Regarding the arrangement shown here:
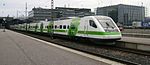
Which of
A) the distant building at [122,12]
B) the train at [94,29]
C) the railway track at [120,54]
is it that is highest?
the distant building at [122,12]

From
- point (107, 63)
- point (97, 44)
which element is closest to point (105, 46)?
point (97, 44)

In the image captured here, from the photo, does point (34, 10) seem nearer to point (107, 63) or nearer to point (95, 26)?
point (95, 26)

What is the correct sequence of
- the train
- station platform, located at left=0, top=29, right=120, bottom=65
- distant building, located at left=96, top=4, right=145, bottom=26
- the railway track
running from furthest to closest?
distant building, located at left=96, top=4, right=145, bottom=26, the train, the railway track, station platform, located at left=0, top=29, right=120, bottom=65

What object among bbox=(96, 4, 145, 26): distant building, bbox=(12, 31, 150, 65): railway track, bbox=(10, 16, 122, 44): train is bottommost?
bbox=(12, 31, 150, 65): railway track

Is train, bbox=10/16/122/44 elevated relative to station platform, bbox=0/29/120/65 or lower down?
elevated

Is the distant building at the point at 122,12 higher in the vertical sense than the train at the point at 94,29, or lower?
higher

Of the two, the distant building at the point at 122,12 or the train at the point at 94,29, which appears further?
the distant building at the point at 122,12

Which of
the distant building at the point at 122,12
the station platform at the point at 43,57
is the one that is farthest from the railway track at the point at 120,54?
the distant building at the point at 122,12

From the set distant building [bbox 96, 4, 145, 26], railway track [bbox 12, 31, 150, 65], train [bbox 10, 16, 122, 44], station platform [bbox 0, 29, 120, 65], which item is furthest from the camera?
distant building [bbox 96, 4, 145, 26]

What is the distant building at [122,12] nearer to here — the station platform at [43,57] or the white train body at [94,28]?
the white train body at [94,28]

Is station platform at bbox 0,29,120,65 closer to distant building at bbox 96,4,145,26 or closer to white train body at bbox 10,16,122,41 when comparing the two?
white train body at bbox 10,16,122,41

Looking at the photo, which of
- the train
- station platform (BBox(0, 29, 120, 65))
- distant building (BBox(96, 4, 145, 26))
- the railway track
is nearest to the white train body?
the train

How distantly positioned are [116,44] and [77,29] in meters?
5.02

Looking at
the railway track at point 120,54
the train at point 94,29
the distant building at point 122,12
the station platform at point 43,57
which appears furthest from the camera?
the distant building at point 122,12
